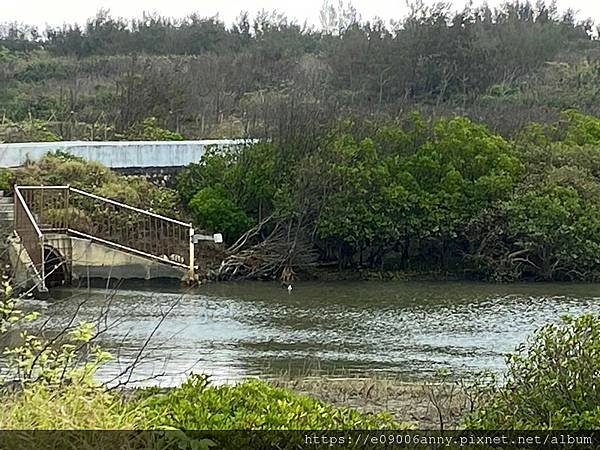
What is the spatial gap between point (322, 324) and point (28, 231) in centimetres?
745

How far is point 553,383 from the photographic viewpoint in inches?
236

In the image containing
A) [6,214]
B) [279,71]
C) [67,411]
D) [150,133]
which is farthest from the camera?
[279,71]

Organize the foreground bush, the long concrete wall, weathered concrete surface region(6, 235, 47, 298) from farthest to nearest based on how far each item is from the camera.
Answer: the long concrete wall, weathered concrete surface region(6, 235, 47, 298), the foreground bush

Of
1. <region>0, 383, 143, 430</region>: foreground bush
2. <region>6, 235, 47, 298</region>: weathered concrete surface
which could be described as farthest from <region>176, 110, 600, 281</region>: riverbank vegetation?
<region>0, 383, 143, 430</region>: foreground bush

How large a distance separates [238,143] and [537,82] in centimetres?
2521

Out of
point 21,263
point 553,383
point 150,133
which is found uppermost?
point 553,383

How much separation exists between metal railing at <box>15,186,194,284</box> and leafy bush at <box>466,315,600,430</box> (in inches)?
659

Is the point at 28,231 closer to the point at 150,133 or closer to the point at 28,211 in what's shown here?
the point at 28,211

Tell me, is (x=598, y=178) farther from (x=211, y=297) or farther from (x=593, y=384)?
(x=593, y=384)

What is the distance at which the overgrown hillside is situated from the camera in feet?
121

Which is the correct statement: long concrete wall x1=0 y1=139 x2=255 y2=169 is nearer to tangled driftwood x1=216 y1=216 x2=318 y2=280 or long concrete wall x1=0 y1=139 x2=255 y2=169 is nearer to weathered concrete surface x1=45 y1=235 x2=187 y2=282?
tangled driftwood x1=216 y1=216 x2=318 y2=280

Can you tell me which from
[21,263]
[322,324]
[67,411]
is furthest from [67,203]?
[67,411]

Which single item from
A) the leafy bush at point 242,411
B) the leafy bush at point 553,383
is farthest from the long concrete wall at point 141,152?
the leafy bush at point 242,411

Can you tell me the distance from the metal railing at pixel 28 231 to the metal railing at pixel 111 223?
313 mm
